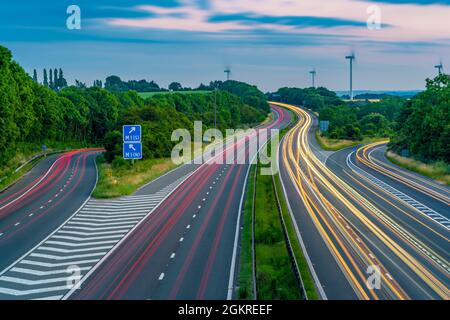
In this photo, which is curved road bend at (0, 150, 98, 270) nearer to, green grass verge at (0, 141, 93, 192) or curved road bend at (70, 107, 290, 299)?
green grass verge at (0, 141, 93, 192)

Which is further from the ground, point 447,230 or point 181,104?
point 181,104

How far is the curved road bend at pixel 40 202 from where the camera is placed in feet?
140

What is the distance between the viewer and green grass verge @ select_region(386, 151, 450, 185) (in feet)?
238

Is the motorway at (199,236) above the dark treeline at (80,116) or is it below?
below

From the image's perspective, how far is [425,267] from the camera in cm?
3422

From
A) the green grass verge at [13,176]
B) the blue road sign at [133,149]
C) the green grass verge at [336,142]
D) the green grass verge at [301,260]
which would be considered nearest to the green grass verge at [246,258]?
the green grass verge at [301,260]

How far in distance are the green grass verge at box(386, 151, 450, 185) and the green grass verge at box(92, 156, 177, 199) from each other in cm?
3367

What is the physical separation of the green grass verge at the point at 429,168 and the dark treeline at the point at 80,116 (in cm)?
3608

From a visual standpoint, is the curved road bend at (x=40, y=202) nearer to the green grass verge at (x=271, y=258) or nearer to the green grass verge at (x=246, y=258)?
the green grass verge at (x=246, y=258)

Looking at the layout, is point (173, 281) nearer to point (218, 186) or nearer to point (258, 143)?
point (218, 186)

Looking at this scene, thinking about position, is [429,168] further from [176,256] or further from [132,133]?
[176,256]

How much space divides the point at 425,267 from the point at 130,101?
14711cm

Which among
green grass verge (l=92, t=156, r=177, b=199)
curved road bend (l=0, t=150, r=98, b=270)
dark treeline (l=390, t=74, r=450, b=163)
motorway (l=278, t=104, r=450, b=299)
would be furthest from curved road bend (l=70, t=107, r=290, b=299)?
dark treeline (l=390, t=74, r=450, b=163)
